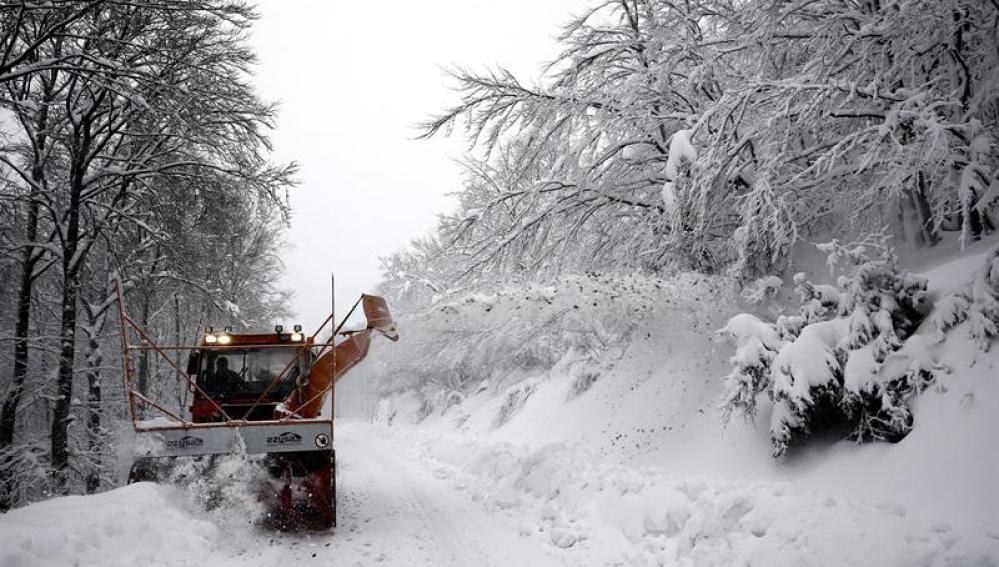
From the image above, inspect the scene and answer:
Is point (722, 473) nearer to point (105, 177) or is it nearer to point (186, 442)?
point (186, 442)

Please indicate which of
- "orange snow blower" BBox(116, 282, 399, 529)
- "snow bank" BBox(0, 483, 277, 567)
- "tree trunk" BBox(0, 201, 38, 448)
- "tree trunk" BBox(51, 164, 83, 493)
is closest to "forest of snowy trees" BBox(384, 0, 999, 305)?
"orange snow blower" BBox(116, 282, 399, 529)

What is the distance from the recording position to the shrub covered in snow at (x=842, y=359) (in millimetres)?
5262

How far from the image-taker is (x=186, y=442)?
6.57 metres

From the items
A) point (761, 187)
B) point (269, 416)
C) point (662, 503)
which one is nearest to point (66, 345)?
point (269, 416)

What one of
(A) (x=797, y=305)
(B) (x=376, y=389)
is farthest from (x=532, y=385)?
(B) (x=376, y=389)

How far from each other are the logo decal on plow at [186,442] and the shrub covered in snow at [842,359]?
606 centimetres

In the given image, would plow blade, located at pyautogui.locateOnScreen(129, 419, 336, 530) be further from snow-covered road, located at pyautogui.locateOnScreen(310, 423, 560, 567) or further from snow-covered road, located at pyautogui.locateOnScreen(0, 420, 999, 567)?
snow-covered road, located at pyautogui.locateOnScreen(310, 423, 560, 567)

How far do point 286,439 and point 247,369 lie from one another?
2436 mm

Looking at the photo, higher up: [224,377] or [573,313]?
[573,313]

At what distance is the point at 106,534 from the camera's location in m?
5.17

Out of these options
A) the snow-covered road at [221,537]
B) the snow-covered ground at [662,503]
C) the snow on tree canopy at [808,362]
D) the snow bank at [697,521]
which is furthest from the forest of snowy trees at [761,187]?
the snow-covered road at [221,537]

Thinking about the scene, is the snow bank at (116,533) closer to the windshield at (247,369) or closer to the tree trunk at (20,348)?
the windshield at (247,369)

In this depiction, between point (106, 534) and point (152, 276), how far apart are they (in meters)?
7.73

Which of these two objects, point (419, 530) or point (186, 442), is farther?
point (419, 530)
